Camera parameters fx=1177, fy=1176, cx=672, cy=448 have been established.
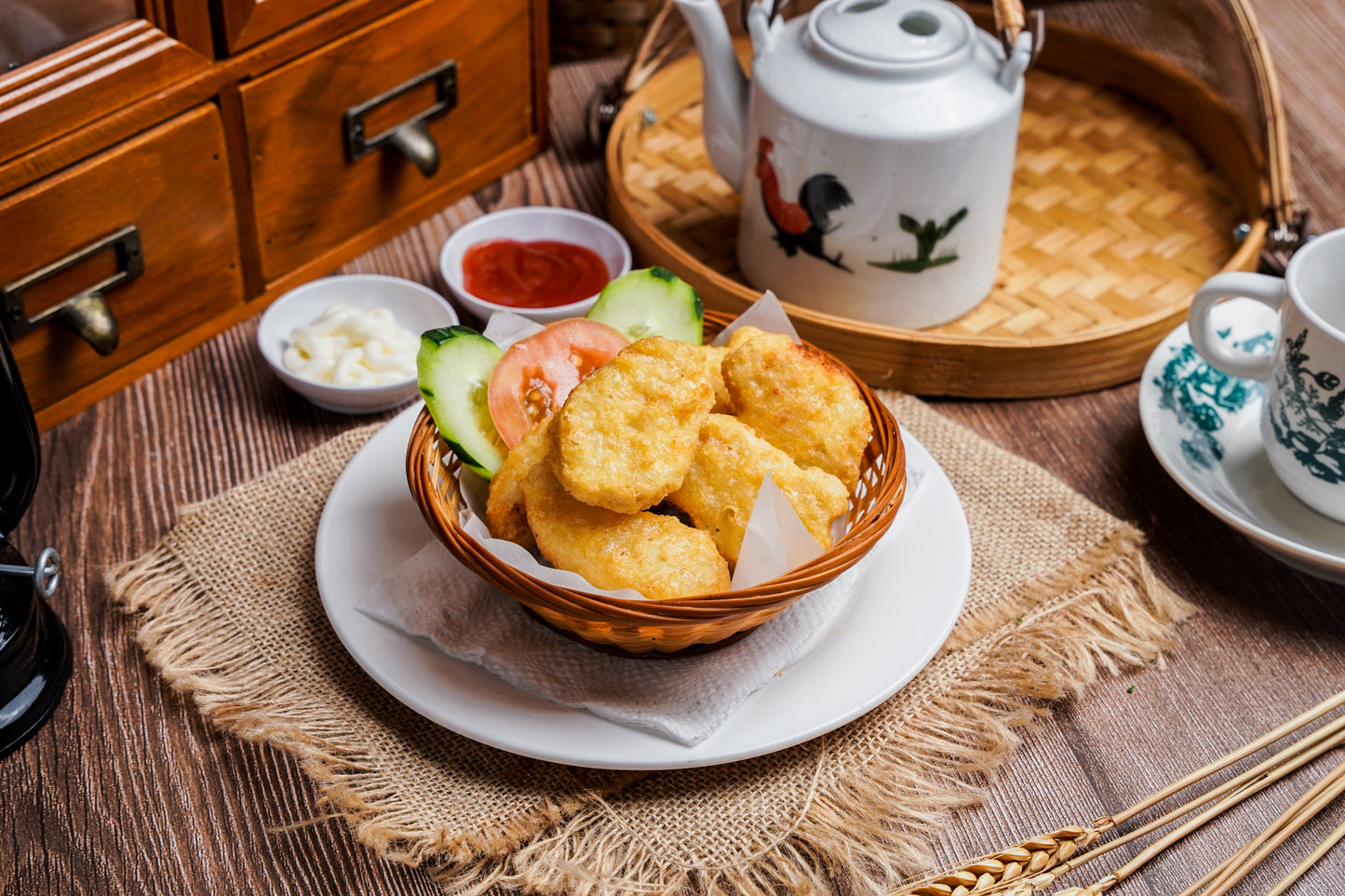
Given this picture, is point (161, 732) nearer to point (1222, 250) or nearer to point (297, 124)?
point (297, 124)

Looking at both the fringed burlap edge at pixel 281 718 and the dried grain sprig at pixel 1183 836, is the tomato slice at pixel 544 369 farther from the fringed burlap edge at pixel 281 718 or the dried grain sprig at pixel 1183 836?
the dried grain sprig at pixel 1183 836

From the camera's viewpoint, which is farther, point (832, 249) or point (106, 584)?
point (832, 249)

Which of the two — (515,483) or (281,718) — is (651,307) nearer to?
(515,483)

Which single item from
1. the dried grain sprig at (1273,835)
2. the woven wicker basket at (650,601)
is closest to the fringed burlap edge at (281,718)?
the woven wicker basket at (650,601)

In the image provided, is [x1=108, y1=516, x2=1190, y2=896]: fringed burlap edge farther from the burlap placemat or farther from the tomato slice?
the tomato slice

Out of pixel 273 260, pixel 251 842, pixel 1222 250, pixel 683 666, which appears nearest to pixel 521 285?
pixel 273 260

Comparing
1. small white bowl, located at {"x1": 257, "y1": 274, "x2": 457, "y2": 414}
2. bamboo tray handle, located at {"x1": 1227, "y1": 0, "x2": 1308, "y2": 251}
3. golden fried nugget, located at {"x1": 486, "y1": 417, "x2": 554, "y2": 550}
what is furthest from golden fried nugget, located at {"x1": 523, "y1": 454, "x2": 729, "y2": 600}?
bamboo tray handle, located at {"x1": 1227, "y1": 0, "x2": 1308, "y2": 251}
